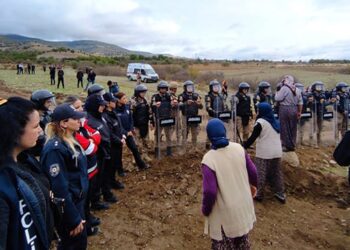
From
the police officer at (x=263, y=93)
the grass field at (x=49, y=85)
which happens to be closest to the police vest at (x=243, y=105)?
the police officer at (x=263, y=93)

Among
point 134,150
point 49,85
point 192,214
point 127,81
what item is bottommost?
point 192,214

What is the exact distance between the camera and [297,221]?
6031 millimetres

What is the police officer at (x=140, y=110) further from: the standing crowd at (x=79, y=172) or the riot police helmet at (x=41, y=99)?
the riot police helmet at (x=41, y=99)

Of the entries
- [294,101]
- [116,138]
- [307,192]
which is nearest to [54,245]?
[116,138]

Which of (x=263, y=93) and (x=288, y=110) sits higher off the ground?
(x=263, y=93)

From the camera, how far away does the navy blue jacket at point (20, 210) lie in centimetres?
190

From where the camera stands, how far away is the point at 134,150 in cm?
746

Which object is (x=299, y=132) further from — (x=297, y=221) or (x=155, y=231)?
(x=155, y=231)

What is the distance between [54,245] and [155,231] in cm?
142

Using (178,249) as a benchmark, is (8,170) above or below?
above

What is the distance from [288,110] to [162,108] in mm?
3026

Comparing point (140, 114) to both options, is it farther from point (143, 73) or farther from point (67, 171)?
point (143, 73)

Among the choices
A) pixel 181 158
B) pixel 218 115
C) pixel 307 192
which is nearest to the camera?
pixel 307 192

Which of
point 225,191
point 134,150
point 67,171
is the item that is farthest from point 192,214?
point 67,171
